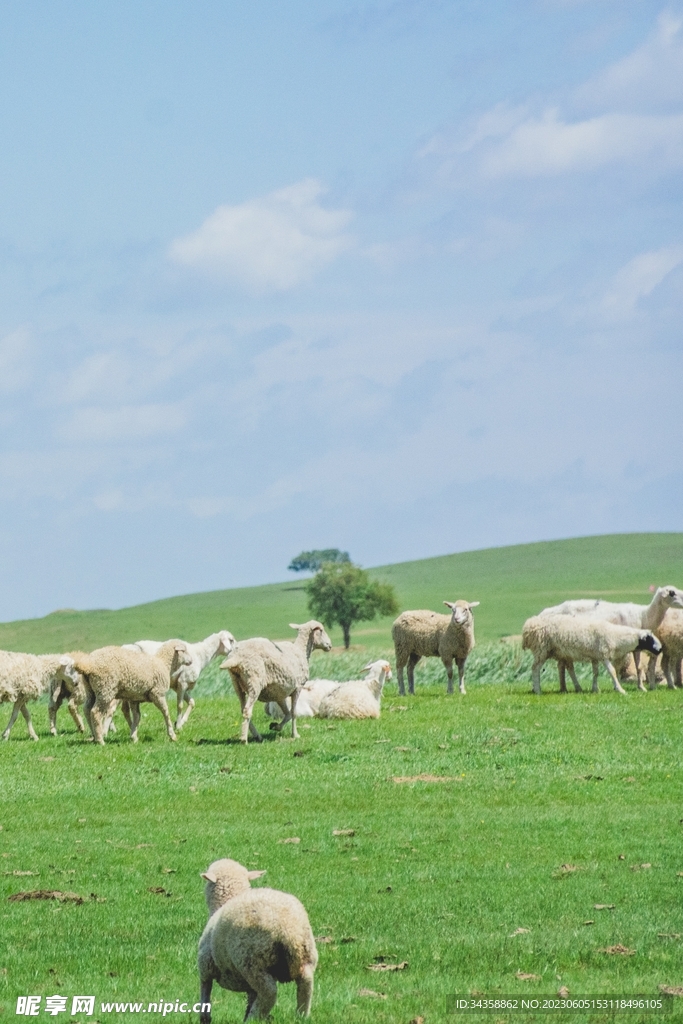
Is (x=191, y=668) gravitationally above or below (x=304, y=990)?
above

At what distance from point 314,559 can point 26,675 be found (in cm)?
10315

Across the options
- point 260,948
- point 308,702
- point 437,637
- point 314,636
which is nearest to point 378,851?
point 260,948

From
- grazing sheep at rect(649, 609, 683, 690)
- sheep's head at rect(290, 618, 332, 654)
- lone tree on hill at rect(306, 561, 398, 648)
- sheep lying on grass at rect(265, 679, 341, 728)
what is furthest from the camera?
lone tree on hill at rect(306, 561, 398, 648)

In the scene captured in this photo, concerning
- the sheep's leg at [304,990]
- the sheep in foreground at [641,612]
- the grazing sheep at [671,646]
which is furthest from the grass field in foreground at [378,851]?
the sheep in foreground at [641,612]

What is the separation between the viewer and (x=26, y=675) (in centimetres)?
2486

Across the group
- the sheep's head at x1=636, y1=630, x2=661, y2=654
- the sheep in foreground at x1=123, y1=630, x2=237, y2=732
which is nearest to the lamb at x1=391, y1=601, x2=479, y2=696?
the sheep's head at x1=636, y1=630, x2=661, y2=654

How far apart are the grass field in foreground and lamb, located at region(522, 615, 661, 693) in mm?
2930

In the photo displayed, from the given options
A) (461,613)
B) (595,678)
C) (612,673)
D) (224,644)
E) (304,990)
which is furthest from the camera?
(595,678)

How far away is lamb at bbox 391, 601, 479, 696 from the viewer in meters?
30.0

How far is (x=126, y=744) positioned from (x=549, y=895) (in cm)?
1226

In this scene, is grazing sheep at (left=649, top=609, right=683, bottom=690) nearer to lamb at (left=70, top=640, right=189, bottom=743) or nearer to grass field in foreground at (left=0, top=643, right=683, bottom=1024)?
grass field in foreground at (left=0, top=643, right=683, bottom=1024)

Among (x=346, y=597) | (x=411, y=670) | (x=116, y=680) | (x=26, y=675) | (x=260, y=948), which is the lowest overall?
(x=260, y=948)

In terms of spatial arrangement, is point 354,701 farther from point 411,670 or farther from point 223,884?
point 223,884

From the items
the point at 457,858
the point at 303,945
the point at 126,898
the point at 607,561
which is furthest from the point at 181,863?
the point at 607,561
